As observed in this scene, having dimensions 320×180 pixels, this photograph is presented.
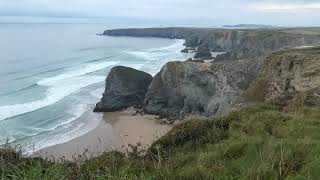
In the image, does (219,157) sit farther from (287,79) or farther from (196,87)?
(196,87)

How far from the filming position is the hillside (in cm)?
614

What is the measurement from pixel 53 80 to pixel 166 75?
1794cm

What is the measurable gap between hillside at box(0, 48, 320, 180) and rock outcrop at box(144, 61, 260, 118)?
17.4 m

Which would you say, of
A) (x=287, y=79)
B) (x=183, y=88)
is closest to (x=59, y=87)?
(x=183, y=88)

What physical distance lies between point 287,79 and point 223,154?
1347cm

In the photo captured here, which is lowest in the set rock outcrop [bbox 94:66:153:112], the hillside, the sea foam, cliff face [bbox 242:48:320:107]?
the sea foam

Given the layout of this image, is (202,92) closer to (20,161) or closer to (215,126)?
(215,126)

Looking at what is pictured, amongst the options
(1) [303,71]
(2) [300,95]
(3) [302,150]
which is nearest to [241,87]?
(1) [303,71]

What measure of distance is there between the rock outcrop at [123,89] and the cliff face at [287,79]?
1865 cm

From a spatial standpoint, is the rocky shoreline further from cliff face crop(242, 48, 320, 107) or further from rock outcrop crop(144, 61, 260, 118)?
cliff face crop(242, 48, 320, 107)

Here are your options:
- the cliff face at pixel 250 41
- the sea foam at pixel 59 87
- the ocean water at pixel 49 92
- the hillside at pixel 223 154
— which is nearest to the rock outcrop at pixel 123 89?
the ocean water at pixel 49 92

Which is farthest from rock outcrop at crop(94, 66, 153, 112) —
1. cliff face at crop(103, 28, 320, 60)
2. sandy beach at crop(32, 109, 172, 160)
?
cliff face at crop(103, 28, 320, 60)

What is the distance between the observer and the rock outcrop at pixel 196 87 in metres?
35.2

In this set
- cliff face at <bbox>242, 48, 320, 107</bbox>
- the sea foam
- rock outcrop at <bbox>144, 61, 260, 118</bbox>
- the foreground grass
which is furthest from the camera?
the sea foam
